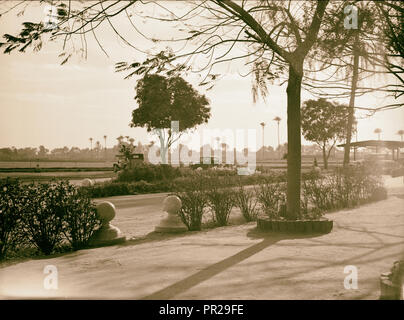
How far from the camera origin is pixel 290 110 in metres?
8.23

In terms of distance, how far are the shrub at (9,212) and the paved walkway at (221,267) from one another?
1.94 ft

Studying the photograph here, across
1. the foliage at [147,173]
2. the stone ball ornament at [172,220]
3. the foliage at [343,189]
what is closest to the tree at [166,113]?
the foliage at [147,173]

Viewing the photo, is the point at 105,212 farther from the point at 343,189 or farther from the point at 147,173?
the point at 147,173

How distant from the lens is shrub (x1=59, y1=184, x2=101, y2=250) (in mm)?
6688

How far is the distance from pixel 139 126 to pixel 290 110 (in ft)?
61.1

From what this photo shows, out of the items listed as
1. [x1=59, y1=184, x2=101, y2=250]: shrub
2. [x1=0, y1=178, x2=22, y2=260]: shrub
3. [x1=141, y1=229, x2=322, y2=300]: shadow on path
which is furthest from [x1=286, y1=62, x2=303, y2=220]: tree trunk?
[x1=0, y1=178, x2=22, y2=260]: shrub

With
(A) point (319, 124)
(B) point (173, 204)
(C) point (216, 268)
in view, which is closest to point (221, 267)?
(C) point (216, 268)

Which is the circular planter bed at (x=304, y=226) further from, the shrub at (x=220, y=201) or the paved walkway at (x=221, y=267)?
the shrub at (x=220, y=201)

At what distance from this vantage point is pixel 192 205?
8859mm

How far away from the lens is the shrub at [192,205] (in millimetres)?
8836

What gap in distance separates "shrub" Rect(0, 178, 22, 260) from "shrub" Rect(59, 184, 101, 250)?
66 centimetres

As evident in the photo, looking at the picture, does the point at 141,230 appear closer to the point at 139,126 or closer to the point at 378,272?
the point at 378,272

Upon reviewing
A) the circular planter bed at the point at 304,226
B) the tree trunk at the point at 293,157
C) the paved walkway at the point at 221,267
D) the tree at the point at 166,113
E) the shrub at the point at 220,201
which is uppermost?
the tree at the point at 166,113
